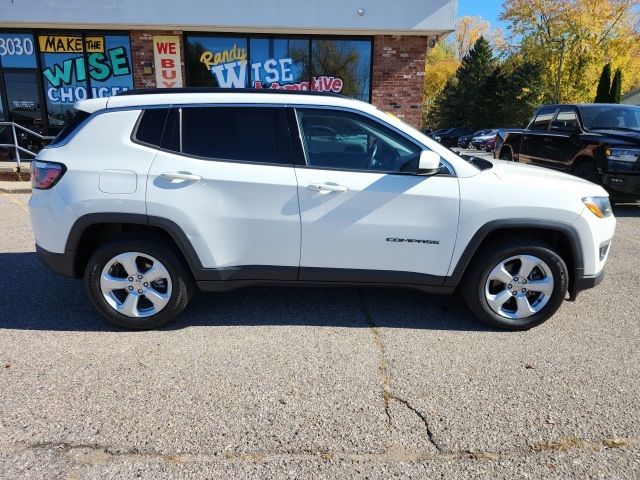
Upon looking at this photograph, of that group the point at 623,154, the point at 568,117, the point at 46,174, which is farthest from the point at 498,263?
the point at 568,117

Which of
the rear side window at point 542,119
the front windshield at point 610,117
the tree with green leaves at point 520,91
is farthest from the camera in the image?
the tree with green leaves at point 520,91

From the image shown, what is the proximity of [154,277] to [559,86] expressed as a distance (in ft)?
144

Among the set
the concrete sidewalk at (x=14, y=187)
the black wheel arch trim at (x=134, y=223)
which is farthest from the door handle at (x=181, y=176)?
the concrete sidewalk at (x=14, y=187)

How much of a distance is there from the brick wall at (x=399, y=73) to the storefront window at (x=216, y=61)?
11.0 feet

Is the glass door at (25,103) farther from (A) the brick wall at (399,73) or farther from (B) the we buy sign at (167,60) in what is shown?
(A) the brick wall at (399,73)

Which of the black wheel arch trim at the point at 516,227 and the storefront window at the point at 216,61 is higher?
the storefront window at the point at 216,61

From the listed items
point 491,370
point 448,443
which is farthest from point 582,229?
point 448,443

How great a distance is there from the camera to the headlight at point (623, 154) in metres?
7.58

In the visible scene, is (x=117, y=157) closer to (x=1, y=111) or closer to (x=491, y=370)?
(x=491, y=370)

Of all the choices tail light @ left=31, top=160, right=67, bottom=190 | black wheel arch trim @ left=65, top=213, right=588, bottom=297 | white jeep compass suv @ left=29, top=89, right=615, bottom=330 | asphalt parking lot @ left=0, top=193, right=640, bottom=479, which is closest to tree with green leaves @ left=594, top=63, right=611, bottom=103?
asphalt parking lot @ left=0, top=193, right=640, bottom=479

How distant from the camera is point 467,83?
165ft

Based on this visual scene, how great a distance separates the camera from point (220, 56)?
1209 centimetres

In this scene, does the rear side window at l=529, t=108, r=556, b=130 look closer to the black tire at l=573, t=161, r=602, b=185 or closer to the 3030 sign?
the black tire at l=573, t=161, r=602, b=185

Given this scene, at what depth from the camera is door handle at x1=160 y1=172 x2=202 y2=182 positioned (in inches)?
133
